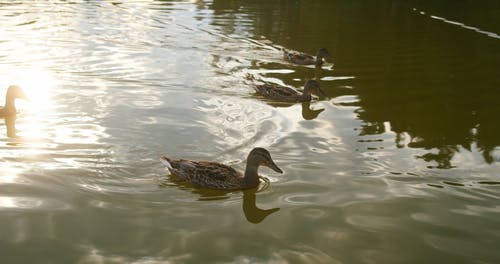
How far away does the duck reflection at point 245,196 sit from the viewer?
322 inches

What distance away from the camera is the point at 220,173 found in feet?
28.8

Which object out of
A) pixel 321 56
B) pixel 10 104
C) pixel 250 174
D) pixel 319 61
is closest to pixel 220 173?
pixel 250 174

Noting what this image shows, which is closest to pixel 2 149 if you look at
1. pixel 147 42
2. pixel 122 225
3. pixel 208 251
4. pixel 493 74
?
pixel 122 225

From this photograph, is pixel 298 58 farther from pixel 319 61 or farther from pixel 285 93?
pixel 285 93

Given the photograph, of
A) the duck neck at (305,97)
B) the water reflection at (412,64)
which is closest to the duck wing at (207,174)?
the water reflection at (412,64)

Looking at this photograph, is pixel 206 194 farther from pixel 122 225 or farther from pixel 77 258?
pixel 77 258

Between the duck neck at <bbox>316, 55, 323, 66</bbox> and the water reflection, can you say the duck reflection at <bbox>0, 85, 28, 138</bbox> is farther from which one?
the duck neck at <bbox>316, 55, 323, 66</bbox>

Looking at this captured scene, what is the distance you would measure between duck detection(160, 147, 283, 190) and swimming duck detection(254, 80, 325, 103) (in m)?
5.16

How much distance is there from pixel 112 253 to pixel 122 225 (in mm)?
698

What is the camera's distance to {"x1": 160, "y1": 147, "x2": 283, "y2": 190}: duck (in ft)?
28.7

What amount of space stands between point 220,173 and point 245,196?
0.47 metres

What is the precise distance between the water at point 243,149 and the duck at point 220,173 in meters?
0.15

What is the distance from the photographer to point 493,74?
17.0 m

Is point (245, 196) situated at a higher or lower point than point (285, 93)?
lower
